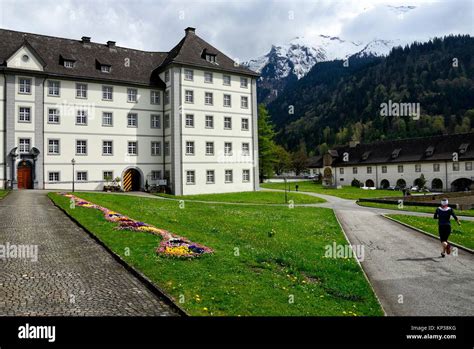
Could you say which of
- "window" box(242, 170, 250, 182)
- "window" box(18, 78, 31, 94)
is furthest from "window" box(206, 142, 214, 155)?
"window" box(18, 78, 31, 94)

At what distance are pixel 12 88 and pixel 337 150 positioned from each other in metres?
74.8

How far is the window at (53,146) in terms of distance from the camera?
4575 centimetres

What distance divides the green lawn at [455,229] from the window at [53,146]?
123ft

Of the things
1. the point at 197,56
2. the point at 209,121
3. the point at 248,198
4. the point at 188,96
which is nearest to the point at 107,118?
the point at 188,96

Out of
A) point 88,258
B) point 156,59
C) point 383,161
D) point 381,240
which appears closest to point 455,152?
point 383,161

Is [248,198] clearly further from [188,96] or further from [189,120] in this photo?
[188,96]

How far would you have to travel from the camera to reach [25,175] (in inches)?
1750

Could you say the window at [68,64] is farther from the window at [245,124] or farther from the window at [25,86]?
the window at [245,124]

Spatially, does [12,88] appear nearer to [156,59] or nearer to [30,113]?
[30,113]

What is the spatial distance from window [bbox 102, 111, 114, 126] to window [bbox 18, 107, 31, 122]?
8297 mm

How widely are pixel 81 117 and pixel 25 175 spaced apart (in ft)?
30.5

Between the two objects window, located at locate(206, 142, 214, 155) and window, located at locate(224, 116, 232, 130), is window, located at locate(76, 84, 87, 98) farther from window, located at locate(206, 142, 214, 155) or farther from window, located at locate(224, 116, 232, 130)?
window, located at locate(224, 116, 232, 130)

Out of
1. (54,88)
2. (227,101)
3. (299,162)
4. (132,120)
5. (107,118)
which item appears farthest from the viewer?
(299,162)
